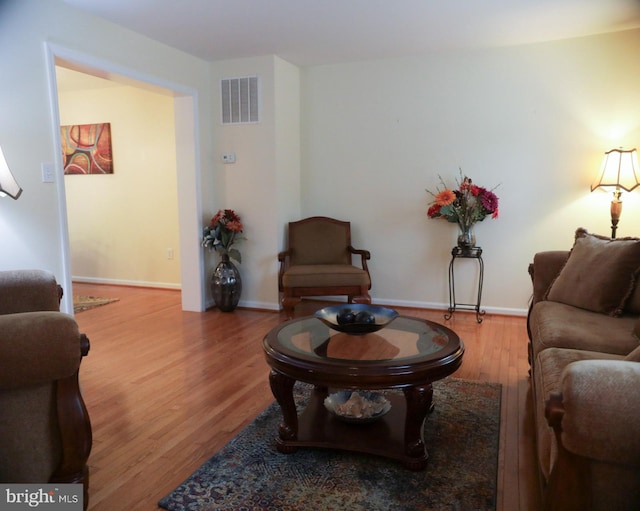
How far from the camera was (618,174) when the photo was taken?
355 cm

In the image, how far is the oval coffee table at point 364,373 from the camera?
5.73 ft

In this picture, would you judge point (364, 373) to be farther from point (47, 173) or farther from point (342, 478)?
point (47, 173)

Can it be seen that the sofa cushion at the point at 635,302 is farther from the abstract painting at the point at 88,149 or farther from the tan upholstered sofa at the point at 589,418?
the abstract painting at the point at 88,149

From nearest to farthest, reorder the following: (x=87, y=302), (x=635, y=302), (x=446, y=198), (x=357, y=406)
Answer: (x=357, y=406) < (x=635, y=302) < (x=446, y=198) < (x=87, y=302)

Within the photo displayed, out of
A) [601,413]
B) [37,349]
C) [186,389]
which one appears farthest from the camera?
[186,389]

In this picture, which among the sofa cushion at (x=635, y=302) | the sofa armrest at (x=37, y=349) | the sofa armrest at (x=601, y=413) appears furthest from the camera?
the sofa cushion at (x=635, y=302)

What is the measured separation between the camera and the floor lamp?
3.52 m

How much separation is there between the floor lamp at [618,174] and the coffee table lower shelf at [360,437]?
8.38 feet

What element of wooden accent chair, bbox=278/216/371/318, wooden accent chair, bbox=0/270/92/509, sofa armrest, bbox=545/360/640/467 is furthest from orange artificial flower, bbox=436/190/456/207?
wooden accent chair, bbox=0/270/92/509

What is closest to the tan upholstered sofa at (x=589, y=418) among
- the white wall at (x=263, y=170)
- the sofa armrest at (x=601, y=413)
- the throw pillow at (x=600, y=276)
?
the sofa armrest at (x=601, y=413)

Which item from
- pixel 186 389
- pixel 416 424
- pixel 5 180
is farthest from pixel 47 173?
pixel 416 424

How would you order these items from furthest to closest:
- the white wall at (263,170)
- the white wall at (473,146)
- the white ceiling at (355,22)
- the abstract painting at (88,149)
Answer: the abstract painting at (88,149)
the white wall at (263,170)
the white wall at (473,146)
the white ceiling at (355,22)

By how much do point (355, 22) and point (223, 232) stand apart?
2.10 metres

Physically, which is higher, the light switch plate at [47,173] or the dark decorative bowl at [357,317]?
the light switch plate at [47,173]
